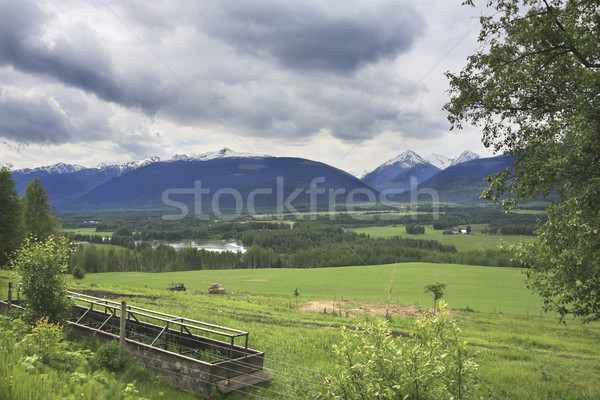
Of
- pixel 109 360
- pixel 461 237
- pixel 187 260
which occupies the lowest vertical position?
pixel 187 260

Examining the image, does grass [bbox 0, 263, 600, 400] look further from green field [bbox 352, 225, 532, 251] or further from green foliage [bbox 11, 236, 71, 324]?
green field [bbox 352, 225, 532, 251]

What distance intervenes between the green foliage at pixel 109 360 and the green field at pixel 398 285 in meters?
36.4

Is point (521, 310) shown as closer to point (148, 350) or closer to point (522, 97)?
point (522, 97)

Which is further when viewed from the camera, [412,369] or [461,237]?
[461,237]

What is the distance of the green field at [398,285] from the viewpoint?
52.6 meters

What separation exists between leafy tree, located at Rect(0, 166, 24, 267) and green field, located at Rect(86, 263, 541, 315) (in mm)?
10369

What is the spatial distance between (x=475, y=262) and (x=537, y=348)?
8795cm

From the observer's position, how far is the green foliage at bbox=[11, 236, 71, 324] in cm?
1344

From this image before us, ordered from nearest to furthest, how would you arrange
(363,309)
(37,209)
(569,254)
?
(569,254), (363,309), (37,209)

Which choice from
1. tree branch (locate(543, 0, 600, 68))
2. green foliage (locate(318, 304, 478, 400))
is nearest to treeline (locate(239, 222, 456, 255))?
tree branch (locate(543, 0, 600, 68))

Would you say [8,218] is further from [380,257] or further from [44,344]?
[380,257]

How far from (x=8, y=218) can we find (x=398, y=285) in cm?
5794

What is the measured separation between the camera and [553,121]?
41.0 ft

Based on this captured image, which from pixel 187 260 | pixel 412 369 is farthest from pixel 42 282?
pixel 187 260
